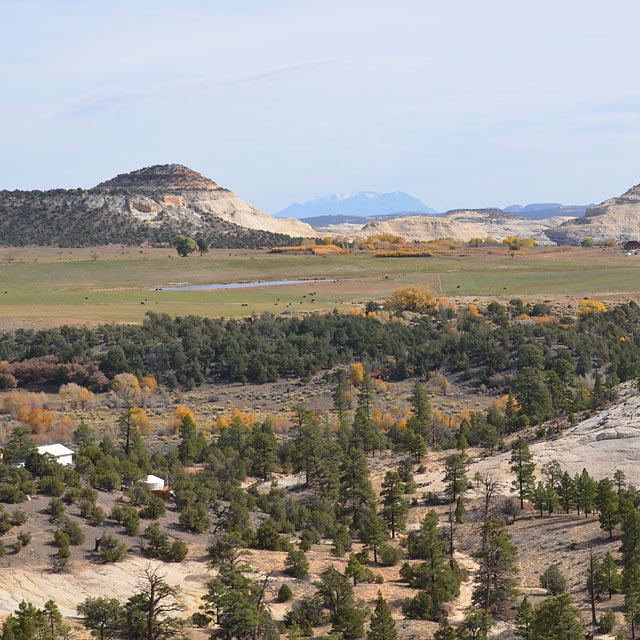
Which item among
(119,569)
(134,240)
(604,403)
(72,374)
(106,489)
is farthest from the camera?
(134,240)

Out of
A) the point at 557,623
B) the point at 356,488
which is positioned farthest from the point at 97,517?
the point at 557,623

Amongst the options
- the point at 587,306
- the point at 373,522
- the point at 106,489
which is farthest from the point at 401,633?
the point at 587,306

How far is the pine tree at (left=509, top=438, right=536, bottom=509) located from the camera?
52312 millimetres

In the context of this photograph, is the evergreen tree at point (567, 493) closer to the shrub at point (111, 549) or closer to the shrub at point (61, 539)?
the shrub at point (111, 549)

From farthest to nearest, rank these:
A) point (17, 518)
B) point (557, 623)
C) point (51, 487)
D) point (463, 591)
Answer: point (51, 487), point (17, 518), point (463, 591), point (557, 623)

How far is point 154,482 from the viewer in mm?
52875

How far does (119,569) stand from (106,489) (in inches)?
436

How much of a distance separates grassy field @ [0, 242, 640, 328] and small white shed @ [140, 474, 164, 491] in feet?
178

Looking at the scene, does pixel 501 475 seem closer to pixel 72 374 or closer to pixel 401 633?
pixel 401 633

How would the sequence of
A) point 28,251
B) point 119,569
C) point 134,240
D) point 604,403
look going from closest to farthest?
point 119,569
point 604,403
point 28,251
point 134,240

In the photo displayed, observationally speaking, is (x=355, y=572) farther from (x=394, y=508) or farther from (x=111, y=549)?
(x=111, y=549)

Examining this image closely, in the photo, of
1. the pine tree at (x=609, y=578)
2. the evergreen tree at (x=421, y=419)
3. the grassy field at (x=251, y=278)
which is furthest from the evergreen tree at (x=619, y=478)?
the grassy field at (x=251, y=278)

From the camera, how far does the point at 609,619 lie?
35031 millimetres

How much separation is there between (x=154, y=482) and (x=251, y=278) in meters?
97.7
